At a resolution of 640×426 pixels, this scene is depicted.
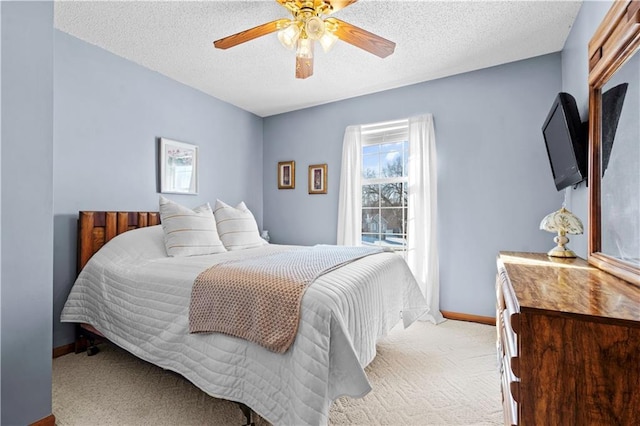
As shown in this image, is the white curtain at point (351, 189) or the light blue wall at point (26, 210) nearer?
the light blue wall at point (26, 210)

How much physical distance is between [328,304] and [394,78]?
2.80 meters

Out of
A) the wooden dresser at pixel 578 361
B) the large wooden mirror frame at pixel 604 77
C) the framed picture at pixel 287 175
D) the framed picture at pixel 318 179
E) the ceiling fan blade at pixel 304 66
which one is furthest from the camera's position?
the framed picture at pixel 287 175

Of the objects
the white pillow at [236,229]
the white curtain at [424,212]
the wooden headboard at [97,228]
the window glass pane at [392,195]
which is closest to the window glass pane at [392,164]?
the window glass pane at [392,195]

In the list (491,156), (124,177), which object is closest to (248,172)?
(124,177)

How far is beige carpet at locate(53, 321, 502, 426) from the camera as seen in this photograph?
1.66 metres

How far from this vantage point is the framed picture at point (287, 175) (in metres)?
4.34

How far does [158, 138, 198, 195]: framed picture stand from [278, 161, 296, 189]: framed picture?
1254 millimetres

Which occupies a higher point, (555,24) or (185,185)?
(555,24)

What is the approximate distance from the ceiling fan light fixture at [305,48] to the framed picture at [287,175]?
92.2 inches

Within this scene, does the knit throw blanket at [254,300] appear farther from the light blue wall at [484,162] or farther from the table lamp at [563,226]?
the light blue wall at [484,162]

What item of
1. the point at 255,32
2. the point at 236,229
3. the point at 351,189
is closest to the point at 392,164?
the point at 351,189

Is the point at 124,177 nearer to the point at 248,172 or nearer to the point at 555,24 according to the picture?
the point at 248,172

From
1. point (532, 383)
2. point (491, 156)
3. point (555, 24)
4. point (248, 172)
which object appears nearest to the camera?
point (532, 383)

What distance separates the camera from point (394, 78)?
3.30 m
